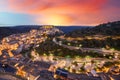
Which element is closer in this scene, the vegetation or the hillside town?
the hillside town

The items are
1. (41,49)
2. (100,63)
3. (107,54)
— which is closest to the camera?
(100,63)

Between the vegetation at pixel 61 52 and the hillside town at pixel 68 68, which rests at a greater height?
the vegetation at pixel 61 52

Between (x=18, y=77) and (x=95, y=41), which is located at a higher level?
(x=95, y=41)

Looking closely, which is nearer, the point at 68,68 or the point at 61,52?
the point at 68,68

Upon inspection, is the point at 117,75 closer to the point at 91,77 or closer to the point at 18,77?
the point at 91,77

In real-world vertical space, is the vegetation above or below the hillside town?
above

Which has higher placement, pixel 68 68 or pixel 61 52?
pixel 61 52

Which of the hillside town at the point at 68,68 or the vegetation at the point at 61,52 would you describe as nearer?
the hillside town at the point at 68,68

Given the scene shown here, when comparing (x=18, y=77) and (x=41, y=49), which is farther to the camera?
(x=41, y=49)

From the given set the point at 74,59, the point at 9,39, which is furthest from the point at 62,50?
the point at 9,39

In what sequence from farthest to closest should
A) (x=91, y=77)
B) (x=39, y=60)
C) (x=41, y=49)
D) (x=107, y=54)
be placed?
(x=41, y=49)
(x=39, y=60)
(x=107, y=54)
(x=91, y=77)
